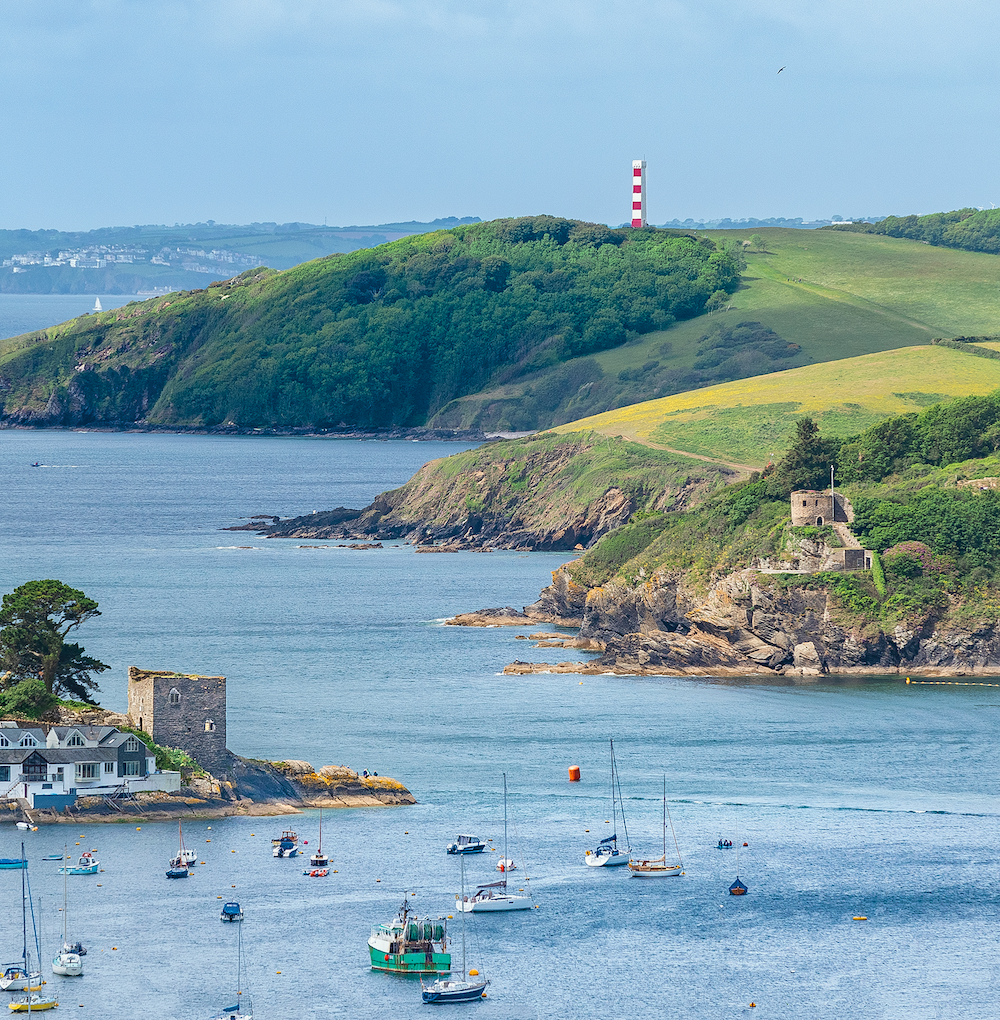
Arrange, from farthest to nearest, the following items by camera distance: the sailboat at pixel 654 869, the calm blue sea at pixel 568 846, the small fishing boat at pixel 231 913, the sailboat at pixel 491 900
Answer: the sailboat at pixel 654 869, the sailboat at pixel 491 900, the small fishing boat at pixel 231 913, the calm blue sea at pixel 568 846

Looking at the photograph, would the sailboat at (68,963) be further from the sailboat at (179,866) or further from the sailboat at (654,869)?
the sailboat at (654,869)

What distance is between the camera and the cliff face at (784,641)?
126 meters

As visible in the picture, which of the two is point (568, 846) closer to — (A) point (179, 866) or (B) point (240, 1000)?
(A) point (179, 866)

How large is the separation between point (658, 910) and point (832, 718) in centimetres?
3743

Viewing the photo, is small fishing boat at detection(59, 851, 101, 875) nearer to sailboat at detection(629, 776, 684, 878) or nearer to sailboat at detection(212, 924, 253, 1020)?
sailboat at detection(212, 924, 253, 1020)

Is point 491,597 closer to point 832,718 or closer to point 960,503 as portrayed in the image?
point 960,503

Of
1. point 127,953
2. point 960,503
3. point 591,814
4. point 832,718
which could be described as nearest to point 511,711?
point 832,718

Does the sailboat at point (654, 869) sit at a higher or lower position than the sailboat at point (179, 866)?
lower

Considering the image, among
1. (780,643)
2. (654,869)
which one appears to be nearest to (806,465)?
(780,643)

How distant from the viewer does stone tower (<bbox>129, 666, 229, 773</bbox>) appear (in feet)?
280

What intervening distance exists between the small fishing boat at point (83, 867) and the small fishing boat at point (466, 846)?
12.8 metres

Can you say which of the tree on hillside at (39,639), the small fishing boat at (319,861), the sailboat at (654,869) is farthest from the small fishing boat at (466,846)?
the tree on hillside at (39,639)

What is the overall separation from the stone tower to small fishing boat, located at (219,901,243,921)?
41.0 feet

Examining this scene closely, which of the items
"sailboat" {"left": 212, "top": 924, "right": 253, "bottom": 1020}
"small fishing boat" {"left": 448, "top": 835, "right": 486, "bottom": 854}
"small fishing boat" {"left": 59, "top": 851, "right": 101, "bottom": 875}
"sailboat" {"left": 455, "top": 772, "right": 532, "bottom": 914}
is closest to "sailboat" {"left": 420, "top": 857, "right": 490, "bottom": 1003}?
"sailboat" {"left": 212, "top": 924, "right": 253, "bottom": 1020}
